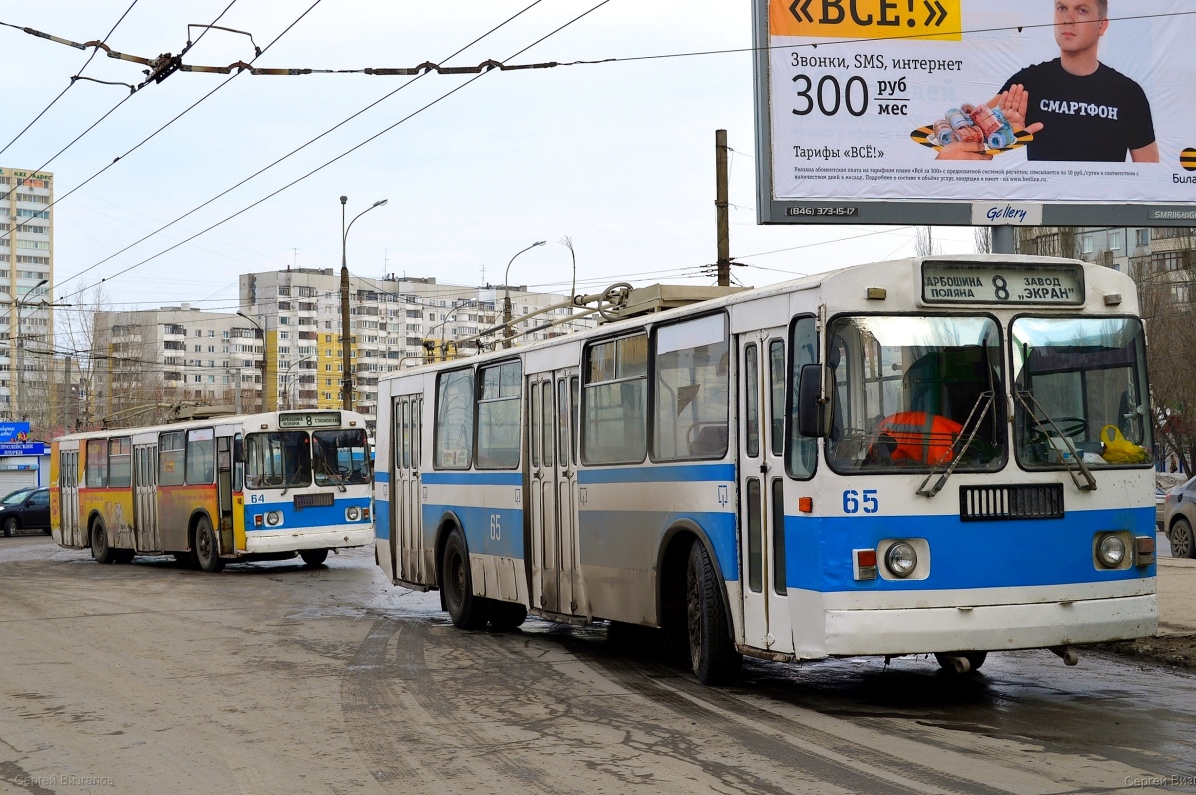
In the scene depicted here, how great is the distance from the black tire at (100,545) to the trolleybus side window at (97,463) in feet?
2.94

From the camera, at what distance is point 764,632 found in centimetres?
961

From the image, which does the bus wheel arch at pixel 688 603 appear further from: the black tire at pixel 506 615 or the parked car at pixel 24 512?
the parked car at pixel 24 512

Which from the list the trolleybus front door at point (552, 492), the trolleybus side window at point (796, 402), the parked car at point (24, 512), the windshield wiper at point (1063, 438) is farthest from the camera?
the parked car at point (24, 512)

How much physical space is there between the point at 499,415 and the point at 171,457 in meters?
16.5

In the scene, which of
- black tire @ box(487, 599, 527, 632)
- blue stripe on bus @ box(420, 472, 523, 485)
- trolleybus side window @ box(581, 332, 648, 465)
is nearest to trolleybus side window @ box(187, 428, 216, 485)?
blue stripe on bus @ box(420, 472, 523, 485)

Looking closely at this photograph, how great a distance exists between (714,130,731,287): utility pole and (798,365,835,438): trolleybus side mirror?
12971mm

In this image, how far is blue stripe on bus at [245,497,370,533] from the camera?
86.2ft

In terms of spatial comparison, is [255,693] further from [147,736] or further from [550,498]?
[550,498]

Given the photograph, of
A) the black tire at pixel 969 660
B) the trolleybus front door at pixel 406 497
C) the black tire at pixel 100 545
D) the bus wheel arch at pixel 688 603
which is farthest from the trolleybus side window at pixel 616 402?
the black tire at pixel 100 545

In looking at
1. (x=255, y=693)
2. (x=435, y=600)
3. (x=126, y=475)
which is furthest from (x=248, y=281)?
(x=255, y=693)

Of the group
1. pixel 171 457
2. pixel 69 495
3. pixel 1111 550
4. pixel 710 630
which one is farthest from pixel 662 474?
pixel 69 495

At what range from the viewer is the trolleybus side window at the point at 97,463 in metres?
33.3

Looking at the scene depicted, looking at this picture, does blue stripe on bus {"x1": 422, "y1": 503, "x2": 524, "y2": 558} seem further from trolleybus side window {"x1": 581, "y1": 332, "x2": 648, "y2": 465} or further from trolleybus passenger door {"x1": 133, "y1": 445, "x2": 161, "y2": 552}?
trolleybus passenger door {"x1": 133, "y1": 445, "x2": 161, "y2": 552}

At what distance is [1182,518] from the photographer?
887 inches
